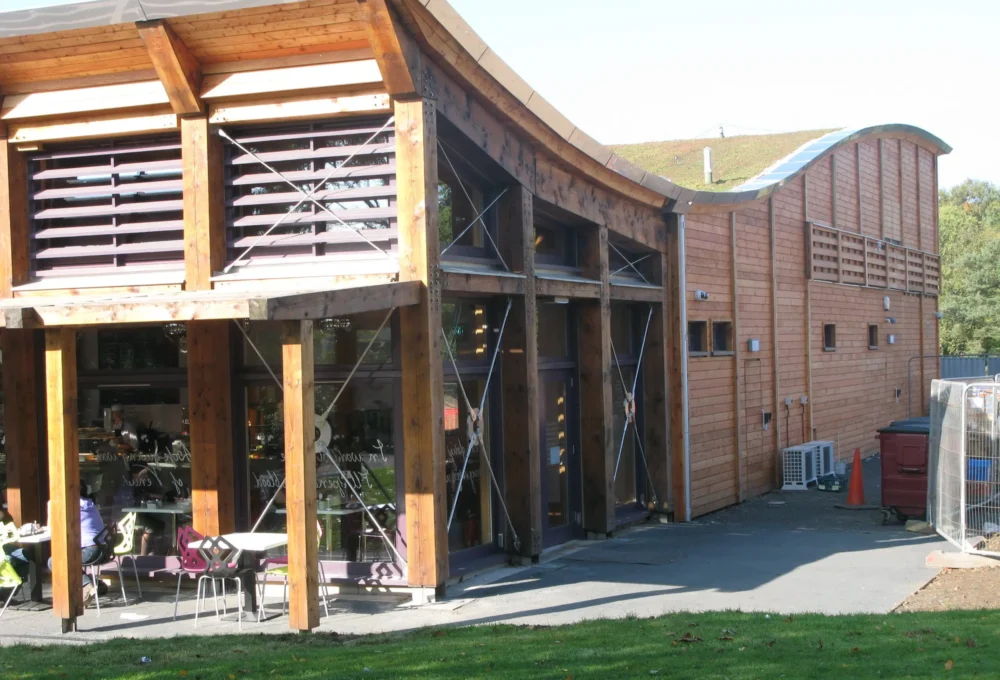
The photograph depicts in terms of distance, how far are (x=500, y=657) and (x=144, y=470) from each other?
593 centimetres

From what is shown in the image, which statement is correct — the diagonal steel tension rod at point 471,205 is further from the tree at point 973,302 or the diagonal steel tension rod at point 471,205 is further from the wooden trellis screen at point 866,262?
the tree at point 973,302

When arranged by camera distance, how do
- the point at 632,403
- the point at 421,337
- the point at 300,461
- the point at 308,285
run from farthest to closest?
the point at 632,403, the point at 308,285, the point at 421,337, the point at 300,461

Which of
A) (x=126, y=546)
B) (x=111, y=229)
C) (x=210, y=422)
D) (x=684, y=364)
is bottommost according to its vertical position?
(x=126, y=546)

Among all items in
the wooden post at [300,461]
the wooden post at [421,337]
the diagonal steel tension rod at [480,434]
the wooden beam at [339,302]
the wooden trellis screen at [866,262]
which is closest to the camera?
the wooden beam at [339,302]

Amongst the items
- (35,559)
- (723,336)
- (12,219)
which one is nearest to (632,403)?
(723,336)

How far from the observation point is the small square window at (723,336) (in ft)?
57.9

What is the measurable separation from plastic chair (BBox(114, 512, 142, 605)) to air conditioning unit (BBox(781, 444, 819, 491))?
38.3ft

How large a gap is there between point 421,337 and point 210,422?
2551mm

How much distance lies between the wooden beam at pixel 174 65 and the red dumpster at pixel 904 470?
9.90m

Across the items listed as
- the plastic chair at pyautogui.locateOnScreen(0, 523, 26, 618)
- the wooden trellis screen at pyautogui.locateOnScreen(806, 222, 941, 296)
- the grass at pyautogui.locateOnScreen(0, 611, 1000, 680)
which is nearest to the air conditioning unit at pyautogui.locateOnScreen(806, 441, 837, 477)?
the wooden trellis screen at pyautogui.locateOnScreen(806, 222, 941, 296)

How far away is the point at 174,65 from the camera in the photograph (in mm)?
10602

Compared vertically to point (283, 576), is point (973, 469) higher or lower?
higher

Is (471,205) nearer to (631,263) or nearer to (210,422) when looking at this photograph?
(210,422)

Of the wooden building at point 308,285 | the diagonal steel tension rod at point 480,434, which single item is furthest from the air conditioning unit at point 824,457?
the diagonal steel tension rod at point 480,434
